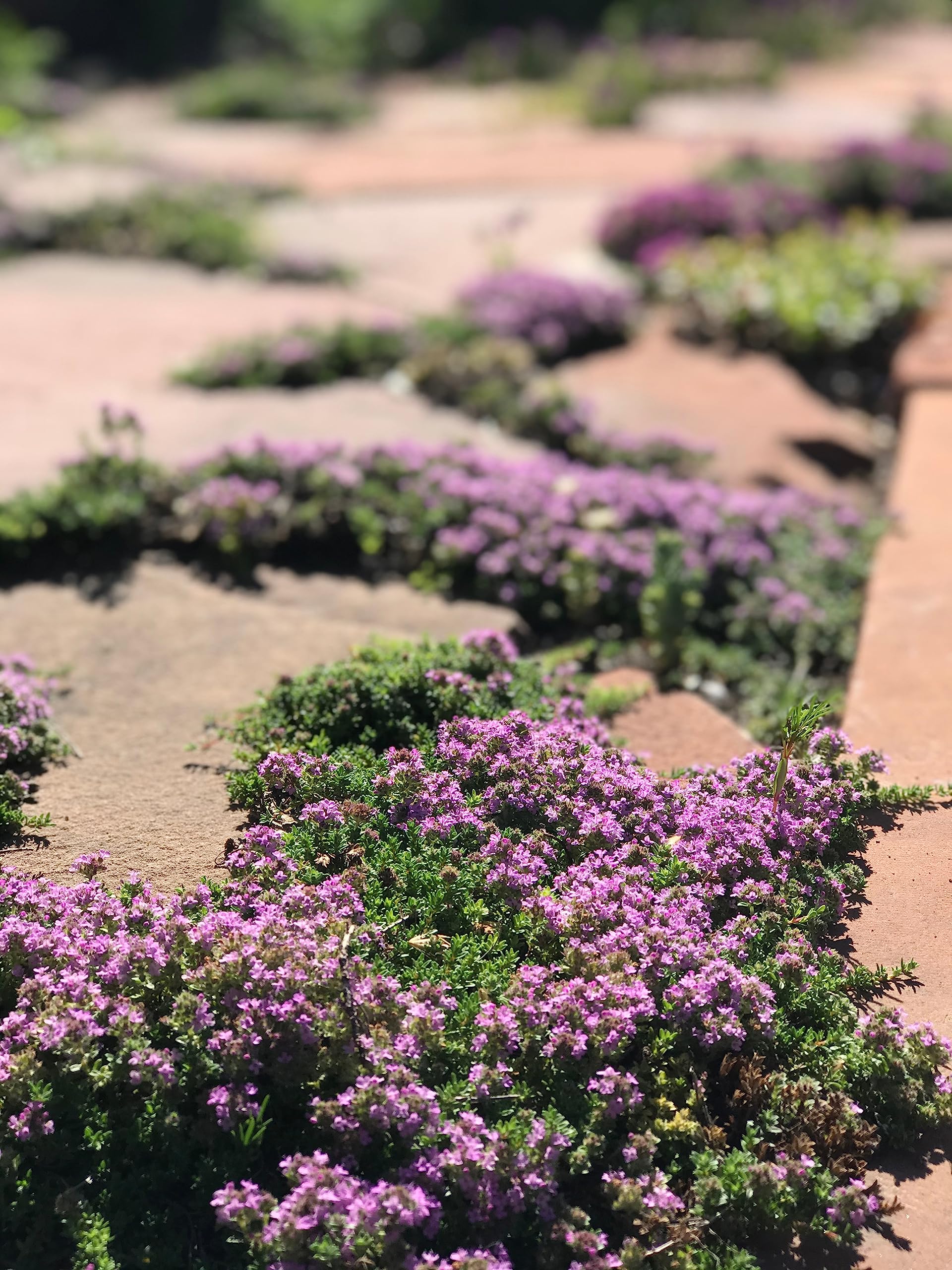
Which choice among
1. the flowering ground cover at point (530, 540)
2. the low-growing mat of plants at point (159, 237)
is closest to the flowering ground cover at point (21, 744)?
the flowering ground cover at point (530, 540)

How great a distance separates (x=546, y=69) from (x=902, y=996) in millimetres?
21010

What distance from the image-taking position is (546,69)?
2195 centimetres

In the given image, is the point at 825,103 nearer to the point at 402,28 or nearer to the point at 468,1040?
the point at 402,28

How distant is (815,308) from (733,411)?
163cm

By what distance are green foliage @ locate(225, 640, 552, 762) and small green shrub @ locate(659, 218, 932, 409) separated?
5.76 m

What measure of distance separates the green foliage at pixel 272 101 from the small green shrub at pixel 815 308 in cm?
1021

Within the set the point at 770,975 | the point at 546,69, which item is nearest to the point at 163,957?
the point at 770,975

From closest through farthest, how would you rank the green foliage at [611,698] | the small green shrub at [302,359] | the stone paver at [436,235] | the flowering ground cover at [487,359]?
the green foliage at [611,698], the flowering ground cover at [487,359], the small green shrub at [302,359], the stone paver at [436,235]

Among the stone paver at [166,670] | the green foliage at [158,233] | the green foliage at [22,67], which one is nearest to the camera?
the stone paver at [166,670]

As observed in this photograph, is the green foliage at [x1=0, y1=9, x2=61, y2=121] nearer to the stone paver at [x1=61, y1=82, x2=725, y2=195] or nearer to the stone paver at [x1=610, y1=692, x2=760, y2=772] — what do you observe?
the stone paver at [x1=61, y1=82, x2=725, y2=195]

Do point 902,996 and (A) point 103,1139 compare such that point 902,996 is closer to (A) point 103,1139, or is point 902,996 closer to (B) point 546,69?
(A) point 103,1139

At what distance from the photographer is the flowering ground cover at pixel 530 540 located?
5.71 m

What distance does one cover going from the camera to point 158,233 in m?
11.8

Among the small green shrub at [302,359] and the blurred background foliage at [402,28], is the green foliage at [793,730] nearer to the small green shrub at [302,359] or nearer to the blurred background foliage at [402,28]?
the small green shrub at [302,359]
